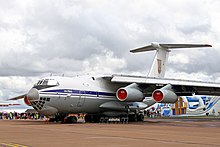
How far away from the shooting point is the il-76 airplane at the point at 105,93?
24047 millimetres

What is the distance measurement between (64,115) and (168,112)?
42.8m

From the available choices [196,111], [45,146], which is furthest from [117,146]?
[196,111]

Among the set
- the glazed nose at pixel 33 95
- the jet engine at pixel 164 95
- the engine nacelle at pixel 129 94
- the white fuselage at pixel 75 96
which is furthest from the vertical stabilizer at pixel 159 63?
the glazed nose at pixel 33 95

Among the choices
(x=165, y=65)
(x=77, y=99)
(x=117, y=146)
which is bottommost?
(x=117, y=146)

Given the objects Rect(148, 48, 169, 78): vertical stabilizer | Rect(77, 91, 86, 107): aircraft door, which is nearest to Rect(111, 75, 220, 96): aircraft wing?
Rect(77, 91, 86, 107): aircraft door

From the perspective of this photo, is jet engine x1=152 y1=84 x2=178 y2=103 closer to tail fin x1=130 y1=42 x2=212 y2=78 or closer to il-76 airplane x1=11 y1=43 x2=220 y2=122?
il-76 airplane x1=11 y1=43 x2=220 y2=122

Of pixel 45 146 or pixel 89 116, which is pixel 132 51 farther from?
pixel 45 146

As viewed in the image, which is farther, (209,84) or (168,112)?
(168,112)

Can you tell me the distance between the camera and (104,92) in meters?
27.5

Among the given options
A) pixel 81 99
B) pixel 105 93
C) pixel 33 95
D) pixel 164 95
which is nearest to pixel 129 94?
pixel 164 95

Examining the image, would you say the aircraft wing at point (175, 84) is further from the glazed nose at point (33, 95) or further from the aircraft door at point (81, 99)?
the glazed nose at point (33, 95)

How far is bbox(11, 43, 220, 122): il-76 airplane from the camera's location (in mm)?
24047

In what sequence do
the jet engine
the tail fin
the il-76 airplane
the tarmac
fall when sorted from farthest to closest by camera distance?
the tail fin
the jet engine
the il-76 airplane
the tarmac

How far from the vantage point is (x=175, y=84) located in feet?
84.4
